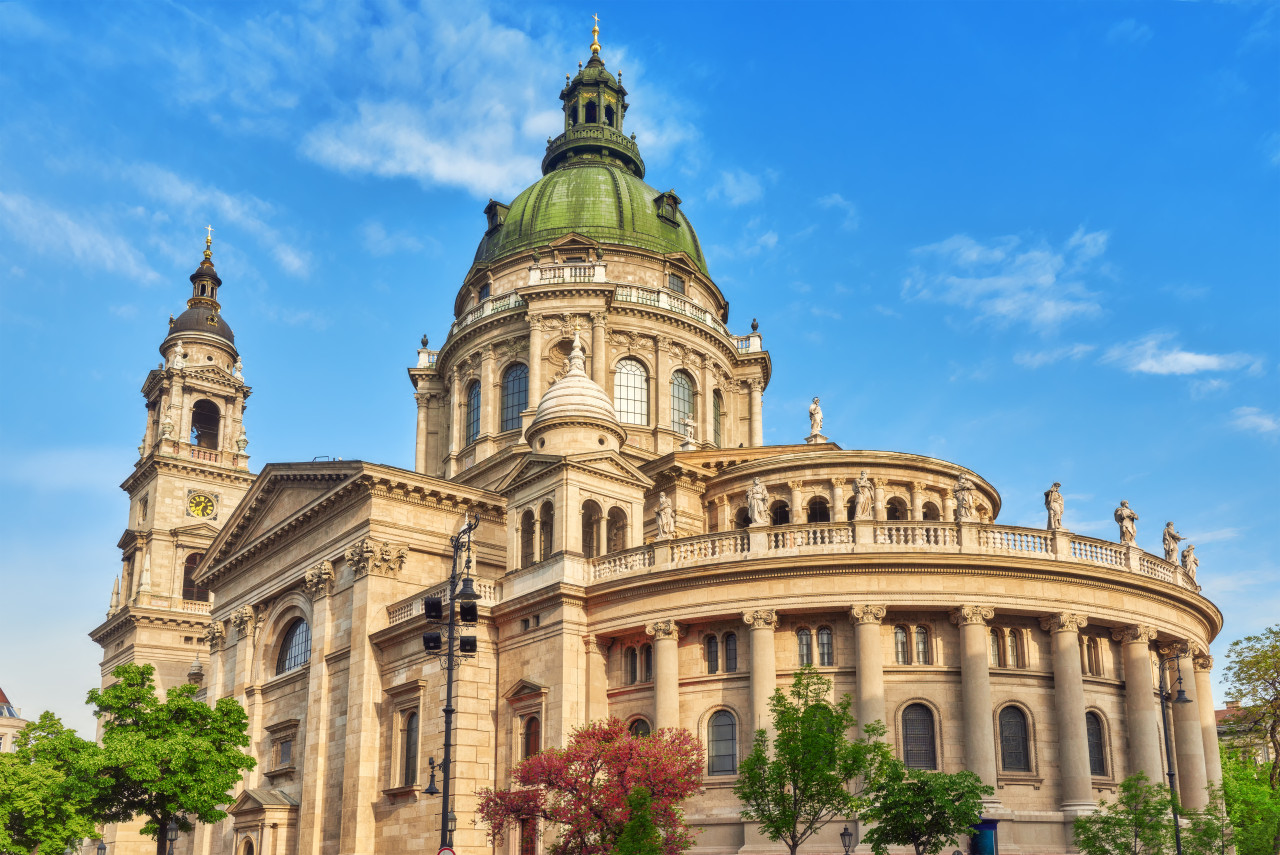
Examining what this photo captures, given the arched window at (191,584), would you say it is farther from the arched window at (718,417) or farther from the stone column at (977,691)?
the stone column at (977,691)

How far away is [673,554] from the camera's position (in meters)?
40.3

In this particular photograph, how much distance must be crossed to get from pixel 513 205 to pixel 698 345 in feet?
46.4

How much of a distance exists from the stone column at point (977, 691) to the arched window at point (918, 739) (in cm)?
104

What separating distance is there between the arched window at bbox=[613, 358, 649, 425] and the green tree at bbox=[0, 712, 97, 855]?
27147mm

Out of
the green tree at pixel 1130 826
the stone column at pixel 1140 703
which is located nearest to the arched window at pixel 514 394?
the stone column at pixel 1140 703

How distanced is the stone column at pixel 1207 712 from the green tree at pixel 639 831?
801 inches

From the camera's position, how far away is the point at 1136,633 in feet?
130

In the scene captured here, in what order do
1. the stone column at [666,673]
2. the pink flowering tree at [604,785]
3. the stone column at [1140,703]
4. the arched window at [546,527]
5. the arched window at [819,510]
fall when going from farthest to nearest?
the arched window at [819,510] < the arched window at [546,527] < the stone column at [666,673] < the stone column at [1140,703] < the pink flowering tree at [604,785]

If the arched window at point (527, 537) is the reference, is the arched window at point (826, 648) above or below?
below

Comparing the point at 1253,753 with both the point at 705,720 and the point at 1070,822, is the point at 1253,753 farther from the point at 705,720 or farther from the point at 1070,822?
the point at 705,720

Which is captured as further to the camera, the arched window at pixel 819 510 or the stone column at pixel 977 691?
the arched window at pixel 819 510

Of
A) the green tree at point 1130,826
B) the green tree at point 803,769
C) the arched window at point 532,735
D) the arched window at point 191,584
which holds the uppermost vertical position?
the arched window at point 191,584

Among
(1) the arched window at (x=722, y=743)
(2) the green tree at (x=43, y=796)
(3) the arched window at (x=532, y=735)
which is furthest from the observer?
(2) the green tree at (x=43, y=796)

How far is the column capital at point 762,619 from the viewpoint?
3825 cm
